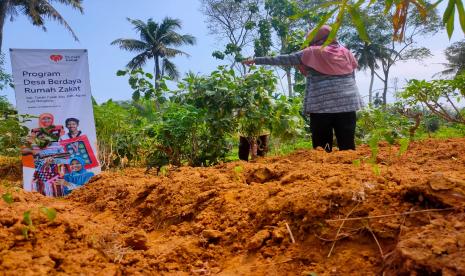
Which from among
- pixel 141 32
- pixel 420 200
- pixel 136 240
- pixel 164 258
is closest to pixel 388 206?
pixel 420 200

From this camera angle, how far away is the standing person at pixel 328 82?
153 inches

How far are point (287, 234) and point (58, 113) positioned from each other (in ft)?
11.7

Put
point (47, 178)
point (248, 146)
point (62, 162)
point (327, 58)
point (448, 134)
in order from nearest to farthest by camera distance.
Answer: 1. point (327, 58)
2. point (47, 178)
3. point (62, 162)
4. point (248, 146)
5. point (448, 134)

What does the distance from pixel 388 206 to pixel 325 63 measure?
248cm

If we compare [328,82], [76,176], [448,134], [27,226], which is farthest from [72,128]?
[448,134]

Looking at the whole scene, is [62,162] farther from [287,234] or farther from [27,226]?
[287,234]

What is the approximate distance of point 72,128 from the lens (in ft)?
15.0

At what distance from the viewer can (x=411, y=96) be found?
471cm

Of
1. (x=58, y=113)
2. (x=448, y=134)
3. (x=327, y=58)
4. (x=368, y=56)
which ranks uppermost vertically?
(x=368, y=56)

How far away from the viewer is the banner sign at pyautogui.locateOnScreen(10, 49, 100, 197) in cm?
434

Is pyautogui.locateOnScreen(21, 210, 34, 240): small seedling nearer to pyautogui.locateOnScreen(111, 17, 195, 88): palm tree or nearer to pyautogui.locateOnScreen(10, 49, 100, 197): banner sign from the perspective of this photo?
pyautogui.locateOnScreen(10, 49, 100, 197): banner sign

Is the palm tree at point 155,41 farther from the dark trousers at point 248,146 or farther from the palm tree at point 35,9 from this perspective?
the dark trousers at point 248,146

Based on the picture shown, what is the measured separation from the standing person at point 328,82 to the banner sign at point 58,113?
1.96 meters

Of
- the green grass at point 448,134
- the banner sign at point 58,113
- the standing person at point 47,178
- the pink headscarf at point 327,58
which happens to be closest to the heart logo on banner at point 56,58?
the banner sign at point 58,113
